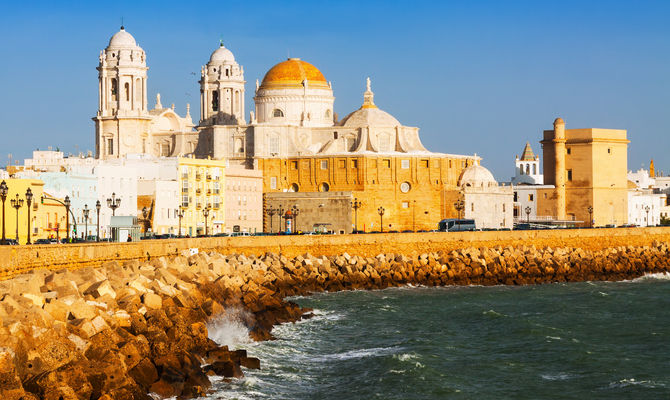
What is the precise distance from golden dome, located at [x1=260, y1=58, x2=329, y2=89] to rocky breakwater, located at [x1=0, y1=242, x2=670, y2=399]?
49.1 m

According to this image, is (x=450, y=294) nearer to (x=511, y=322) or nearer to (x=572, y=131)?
(x=511, y=322)

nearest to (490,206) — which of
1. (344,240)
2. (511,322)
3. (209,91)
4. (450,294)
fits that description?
(209,91)

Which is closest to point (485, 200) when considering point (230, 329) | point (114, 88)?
point (114, 88)

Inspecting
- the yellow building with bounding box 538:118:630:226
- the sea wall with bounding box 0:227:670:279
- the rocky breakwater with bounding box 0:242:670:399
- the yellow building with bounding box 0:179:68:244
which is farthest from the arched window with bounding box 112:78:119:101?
the rocky breakwater with bounding box 0:242:670:399

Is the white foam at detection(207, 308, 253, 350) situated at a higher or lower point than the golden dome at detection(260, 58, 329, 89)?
lower

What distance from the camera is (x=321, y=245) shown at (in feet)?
183

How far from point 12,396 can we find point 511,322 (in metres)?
21.7

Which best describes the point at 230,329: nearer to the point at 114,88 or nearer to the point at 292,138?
the point at 114,88

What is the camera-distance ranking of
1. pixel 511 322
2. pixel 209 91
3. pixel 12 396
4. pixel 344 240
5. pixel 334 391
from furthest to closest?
pixel 209 91, pixel 344 240, pixel 511 322, pixel 334 391, pixel 12 396

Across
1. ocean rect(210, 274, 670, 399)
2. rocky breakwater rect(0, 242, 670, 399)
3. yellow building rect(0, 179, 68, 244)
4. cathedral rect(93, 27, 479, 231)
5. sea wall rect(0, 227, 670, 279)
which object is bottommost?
ocean rect(210, 274, 670, 399)

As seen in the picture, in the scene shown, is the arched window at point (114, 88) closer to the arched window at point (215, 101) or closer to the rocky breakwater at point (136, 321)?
the arched window at point (215, 101)

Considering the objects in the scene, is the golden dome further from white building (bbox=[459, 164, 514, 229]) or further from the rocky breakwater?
the rocky breakwater

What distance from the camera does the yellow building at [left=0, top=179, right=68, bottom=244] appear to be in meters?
50.1

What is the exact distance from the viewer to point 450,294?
1880 inches
